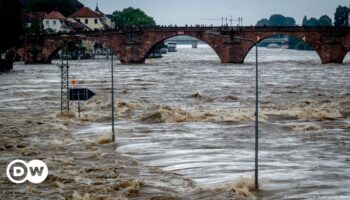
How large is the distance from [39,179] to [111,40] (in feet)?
406

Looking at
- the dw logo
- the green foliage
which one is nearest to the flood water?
the dw logo

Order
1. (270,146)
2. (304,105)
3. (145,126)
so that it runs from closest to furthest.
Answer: (270,146), (145,126), (304,105)

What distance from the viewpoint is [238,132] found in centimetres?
4453

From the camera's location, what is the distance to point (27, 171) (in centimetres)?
3106

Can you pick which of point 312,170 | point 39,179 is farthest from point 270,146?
point 39,179

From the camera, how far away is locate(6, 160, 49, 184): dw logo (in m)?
29.3

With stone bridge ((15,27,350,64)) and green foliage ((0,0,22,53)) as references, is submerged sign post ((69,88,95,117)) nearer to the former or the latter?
green foliage ((0,0,22,53))

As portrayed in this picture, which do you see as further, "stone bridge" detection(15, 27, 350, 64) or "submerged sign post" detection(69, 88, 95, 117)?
"stone bridge" detection(15, 27, 350, 64)

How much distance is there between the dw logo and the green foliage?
77.1m

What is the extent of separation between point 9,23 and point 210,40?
52.8 metres

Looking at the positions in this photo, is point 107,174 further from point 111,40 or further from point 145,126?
point 111,40

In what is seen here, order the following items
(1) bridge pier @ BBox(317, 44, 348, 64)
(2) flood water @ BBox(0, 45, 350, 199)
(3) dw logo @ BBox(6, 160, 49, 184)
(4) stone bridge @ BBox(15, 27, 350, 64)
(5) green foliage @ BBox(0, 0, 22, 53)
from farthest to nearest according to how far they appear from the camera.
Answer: (4) stone bridge @ BBox(15, 27, 350, 64) < (1) bridge pier @ BBox(317, 44, 348, 64) < (5) green foliage @ BBox(0, 0, 22, 53) < (2) flood water @ BBox(0, 45, 350, 199) < (3) dw logo @ BBox(6, 160, 49, 184)

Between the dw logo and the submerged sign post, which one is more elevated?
the submerged sign post

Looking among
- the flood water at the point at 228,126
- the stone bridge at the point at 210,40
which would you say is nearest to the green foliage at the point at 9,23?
the flood water at the point at 228,126
